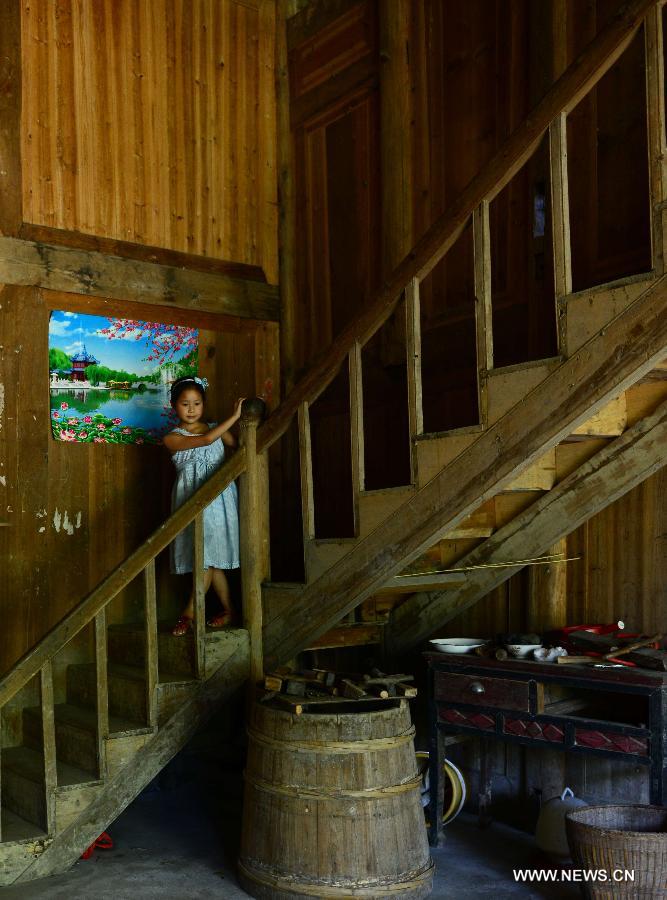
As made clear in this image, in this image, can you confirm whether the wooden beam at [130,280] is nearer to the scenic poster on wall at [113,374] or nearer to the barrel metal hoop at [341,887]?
the scenic poster on wall at [113,374]

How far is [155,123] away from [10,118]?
1009 mm

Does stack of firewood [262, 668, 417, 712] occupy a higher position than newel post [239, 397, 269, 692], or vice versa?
newel post [239, 397, 269, 692]

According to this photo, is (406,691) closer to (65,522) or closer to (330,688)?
(330,688)

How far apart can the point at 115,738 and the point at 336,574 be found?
4.46 ft

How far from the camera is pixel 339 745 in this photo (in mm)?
4328

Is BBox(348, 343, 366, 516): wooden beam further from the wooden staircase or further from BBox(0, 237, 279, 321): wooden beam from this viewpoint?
BBox(0, 237, 279, 321): wooden beam

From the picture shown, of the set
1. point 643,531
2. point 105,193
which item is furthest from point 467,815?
point 105,193

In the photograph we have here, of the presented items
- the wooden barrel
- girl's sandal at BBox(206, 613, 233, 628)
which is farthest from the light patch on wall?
the wooden barrel

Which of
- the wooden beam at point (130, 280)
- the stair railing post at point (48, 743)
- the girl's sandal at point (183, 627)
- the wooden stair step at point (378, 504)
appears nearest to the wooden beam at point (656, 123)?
the wooden stair step at point (378, 504)

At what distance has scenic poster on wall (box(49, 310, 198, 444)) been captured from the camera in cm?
607

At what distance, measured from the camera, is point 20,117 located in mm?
5871

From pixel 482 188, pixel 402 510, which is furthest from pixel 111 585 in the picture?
pixel 482 188

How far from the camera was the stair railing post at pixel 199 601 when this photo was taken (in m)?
4.95

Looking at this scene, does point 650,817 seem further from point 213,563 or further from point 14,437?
point 14,437
